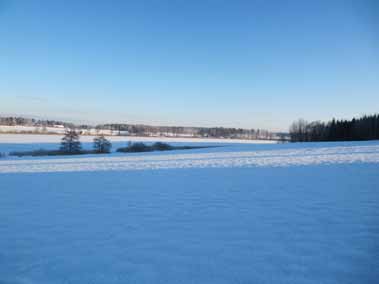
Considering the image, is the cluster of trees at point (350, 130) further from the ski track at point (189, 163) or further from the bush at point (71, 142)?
the bush at point (71, 142)

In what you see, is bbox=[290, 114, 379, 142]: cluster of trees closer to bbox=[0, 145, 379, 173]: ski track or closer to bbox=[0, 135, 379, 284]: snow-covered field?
bbox=[0, 145, 379, 173]: ski track

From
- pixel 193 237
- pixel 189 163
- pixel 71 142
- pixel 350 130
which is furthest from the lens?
pixel 350 130

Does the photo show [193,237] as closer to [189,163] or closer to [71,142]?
[189,163]

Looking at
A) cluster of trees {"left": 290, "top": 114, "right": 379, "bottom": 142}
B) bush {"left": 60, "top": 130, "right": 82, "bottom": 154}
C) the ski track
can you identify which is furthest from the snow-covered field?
cluster of trees {"left": 290, "top": 114, "right": 379, "bottom": 142}

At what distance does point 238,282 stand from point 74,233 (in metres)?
2.53

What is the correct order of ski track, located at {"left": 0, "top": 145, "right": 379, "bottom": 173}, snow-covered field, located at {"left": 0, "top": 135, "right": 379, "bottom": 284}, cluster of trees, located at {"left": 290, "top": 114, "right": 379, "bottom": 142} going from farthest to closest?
cluster of trees, located at {"left": 290, "top": 114, "right": 379, "bottom": 142} < ski track, located at {"left": 0, "top": 145, "right": 379, "bottom": 173} < snow-covered field, located at {"left": 0, "top": 135, "right": 379, "bottom": 284}

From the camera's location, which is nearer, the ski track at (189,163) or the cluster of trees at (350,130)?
the ski track at (189,163)

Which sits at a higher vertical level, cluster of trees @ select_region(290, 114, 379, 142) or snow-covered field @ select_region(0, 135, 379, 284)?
cluster of trees @ select_region(290, 114, 379, 142)

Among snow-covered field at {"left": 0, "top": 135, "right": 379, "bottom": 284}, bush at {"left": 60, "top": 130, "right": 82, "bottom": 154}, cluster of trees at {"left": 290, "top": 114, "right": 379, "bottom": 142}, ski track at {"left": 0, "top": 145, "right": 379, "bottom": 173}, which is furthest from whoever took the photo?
cluster of trees at {"left": 290, "top": 114, "right": 379, "bottom": 142}

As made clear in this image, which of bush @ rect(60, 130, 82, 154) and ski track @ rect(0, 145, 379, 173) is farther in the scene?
bush @ rect(60, 130, 82, 154)

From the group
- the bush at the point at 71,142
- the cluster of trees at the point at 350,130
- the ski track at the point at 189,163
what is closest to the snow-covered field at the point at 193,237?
the ski track at the point at 189,163

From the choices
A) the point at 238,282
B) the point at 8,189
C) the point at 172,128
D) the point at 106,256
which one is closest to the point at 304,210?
the point at 238,282

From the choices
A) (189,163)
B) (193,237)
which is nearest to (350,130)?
(189,163)

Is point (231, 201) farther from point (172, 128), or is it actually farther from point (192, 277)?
point (172, 128)
